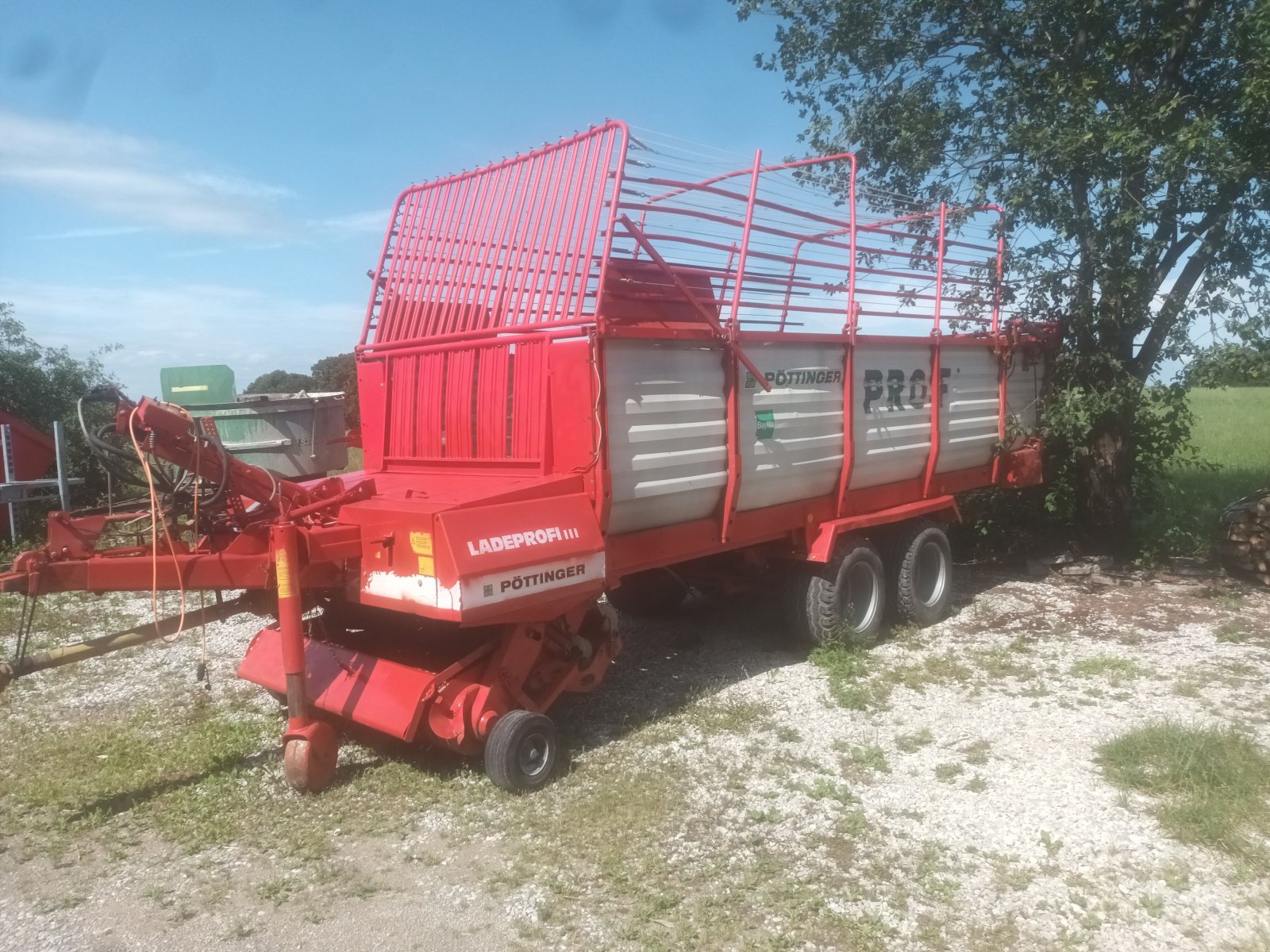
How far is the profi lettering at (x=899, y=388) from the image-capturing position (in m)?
6.69

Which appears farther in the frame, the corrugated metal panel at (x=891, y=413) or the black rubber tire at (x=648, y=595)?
the black rubber tire at (x=648, y=595)

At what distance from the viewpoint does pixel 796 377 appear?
6.04 meters

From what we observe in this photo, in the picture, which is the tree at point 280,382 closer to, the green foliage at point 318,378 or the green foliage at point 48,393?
the green foliage at point 318,378

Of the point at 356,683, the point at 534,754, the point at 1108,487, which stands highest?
the point at 1108,487

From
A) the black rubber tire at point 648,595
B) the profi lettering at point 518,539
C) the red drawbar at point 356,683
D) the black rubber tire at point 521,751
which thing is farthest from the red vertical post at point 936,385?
the red drawbar at point 356,683

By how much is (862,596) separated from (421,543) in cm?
376

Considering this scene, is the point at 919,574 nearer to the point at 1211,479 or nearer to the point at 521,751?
the point at 521,751

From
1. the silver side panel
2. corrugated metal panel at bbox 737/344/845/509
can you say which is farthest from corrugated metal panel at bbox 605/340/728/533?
corrugated metal panel at bbox 737/344/845/509

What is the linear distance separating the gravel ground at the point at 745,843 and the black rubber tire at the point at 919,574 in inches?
43.3

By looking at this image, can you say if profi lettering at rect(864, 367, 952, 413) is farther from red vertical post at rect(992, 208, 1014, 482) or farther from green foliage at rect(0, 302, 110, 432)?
green foliage at rect(0, 302, 110, 432)

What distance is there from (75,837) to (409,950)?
179 cm

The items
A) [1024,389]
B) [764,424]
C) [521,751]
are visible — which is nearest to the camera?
[521,751]

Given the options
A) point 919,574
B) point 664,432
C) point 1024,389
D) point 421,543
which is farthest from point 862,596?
point 421,543

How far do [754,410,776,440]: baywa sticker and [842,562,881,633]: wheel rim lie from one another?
1.50 meters
